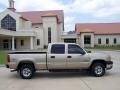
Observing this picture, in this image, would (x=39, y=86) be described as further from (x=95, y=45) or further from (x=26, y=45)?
(x=95, y=45)

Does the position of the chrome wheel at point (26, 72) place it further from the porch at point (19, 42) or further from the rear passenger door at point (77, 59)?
the porch at point (19, 42)

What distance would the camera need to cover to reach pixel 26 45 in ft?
201

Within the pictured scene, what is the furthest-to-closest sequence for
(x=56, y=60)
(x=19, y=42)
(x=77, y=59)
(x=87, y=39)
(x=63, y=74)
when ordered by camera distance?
(x=87, y=39) < (x=19, y=42) < (x=63, y=74) < (x=77, y=59) < (x=56, y=60)

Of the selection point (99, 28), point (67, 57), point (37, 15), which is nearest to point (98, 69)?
point (67, 57)

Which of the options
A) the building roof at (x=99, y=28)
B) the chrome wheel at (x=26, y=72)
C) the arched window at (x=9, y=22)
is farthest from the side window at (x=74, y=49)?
the building roof at (x=99, y=28)

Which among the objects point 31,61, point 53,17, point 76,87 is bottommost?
point 76,87

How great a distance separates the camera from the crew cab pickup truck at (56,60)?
1266cm

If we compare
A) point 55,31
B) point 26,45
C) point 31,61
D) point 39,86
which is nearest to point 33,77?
point 31,61

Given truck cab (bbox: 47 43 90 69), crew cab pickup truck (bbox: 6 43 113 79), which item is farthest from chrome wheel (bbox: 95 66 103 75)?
truck cab (bbox: 47 43 90 69)

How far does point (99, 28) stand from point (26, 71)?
194ft

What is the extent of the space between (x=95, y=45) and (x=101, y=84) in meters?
58.3

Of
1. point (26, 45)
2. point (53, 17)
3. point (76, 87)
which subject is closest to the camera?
point (76, 87)

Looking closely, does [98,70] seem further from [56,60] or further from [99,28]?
[99,28]

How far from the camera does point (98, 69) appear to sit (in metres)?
13.0
